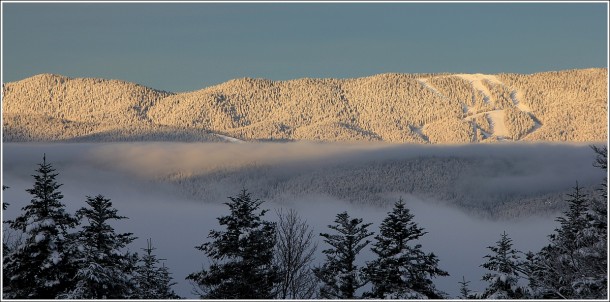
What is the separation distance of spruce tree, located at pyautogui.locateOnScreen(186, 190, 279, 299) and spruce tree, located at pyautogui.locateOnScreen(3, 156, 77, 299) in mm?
6931

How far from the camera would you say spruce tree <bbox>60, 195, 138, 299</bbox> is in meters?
42.6

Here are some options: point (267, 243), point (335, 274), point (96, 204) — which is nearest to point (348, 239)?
point (335, 274)

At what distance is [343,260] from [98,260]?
1281 cm

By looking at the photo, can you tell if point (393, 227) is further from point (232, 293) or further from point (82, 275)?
point (82, 275)

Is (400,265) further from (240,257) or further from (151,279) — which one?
(151,279)

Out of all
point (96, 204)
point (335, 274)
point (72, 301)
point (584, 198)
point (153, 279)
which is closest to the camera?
point (72, 301)

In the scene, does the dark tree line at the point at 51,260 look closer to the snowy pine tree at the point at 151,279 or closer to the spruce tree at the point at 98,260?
the spruce tree at the point at 98,260

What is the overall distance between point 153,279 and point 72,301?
1159 inches

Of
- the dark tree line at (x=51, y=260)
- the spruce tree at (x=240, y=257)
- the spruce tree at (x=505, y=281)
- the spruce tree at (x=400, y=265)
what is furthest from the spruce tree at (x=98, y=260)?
the spruce tree at (x=505, y=281)

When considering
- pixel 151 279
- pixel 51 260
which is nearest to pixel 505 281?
pixel 51 260

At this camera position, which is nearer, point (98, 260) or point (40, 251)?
point (40, 251)

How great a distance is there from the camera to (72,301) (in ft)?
133

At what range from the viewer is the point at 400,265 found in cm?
4744

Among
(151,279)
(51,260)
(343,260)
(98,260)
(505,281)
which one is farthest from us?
(151,279)
